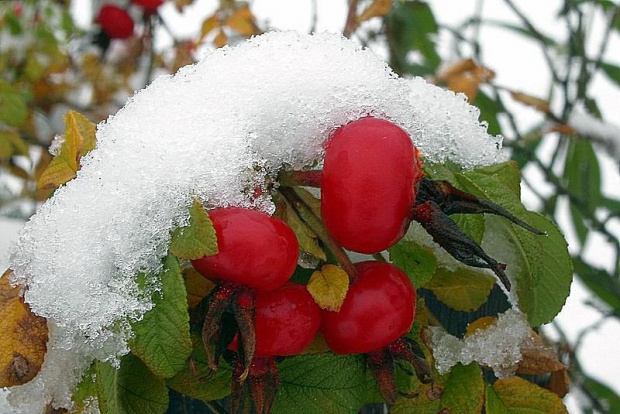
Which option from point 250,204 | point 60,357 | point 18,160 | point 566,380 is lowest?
point 18,160

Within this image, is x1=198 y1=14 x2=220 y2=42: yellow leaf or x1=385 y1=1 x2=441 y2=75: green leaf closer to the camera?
x1=198 y1=14 x2=220 y2=42: yellow leaf

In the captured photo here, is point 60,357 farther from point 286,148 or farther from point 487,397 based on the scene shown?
point 487,397

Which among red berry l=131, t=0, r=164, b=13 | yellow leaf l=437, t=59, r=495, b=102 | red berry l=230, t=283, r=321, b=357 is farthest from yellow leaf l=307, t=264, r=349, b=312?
red berry l=131, t=0, r=164, b=13

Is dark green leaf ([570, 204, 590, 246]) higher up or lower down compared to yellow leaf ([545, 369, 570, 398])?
lower down

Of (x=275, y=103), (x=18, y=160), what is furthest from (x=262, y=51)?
(x=18, y=160)

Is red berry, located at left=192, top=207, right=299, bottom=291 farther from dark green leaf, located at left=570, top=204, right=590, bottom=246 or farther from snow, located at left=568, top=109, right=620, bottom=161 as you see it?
dark green leaf, located at left=570, top=204, right=590, bottom=246

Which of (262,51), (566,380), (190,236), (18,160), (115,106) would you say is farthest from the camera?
(115,106)

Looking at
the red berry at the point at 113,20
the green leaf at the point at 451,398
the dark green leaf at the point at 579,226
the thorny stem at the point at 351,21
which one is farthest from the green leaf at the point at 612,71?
the green leaf at the point at 451,398
